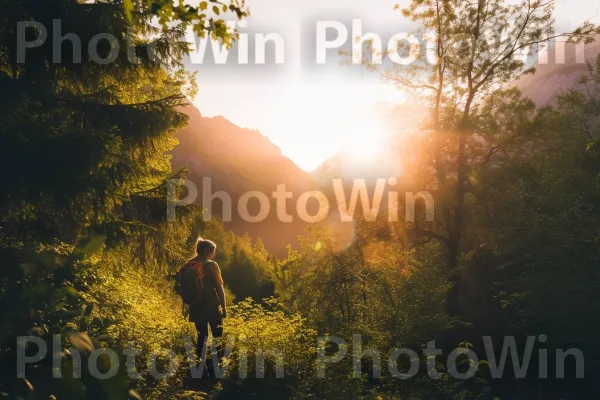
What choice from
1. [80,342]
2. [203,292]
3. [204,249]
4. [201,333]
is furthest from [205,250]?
[80,342]

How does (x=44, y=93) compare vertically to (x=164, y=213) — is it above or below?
above

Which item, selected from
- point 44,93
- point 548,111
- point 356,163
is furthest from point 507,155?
point 44,93

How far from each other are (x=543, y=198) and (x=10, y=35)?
10059 millimetres

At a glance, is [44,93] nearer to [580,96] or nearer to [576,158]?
[576,158]

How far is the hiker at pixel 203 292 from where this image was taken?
5863 mm

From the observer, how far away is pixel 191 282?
19.2 ft

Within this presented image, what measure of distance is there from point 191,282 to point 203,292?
241mm

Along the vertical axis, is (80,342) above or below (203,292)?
above

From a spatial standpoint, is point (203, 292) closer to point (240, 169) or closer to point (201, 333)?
point (201, 333)

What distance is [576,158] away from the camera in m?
10.1

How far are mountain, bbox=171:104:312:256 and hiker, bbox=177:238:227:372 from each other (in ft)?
309

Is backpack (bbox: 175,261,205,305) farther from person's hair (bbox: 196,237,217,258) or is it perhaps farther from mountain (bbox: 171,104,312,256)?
mountain (bbox: 171,104,312,256)

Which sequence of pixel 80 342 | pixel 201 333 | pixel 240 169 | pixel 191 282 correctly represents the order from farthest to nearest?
pixel 240 169, pixel 201 333, pixel 191 282, pixel 80 342

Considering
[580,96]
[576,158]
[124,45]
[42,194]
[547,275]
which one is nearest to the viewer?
[42,194]
